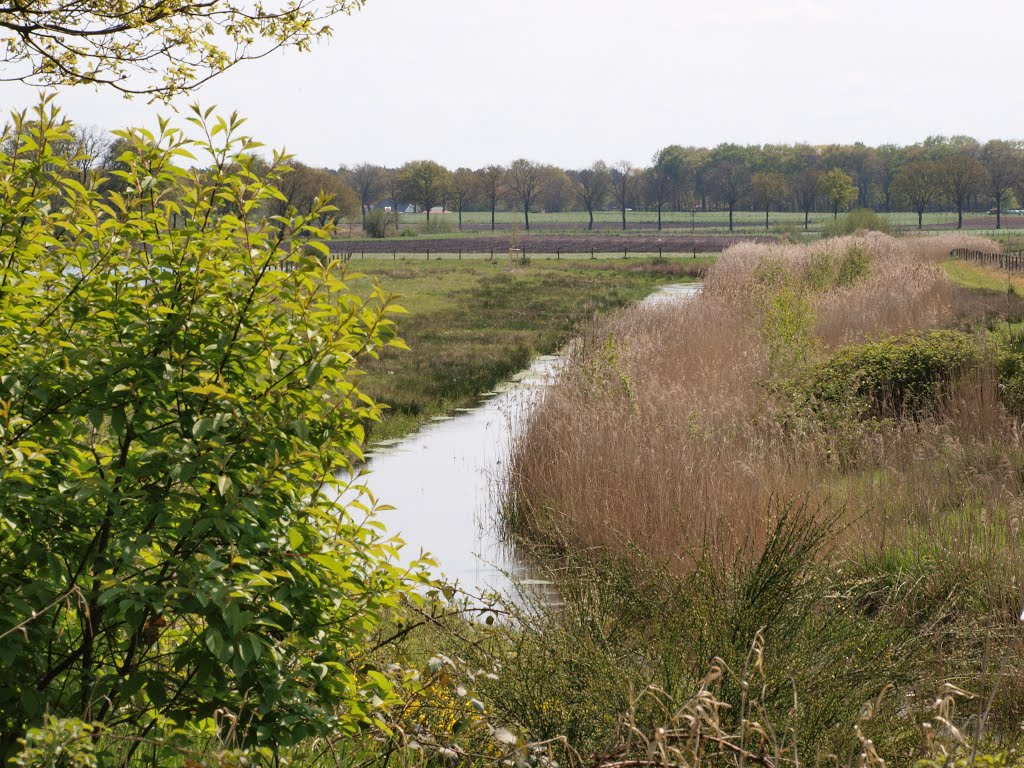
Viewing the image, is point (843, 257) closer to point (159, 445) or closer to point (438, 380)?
point (438, 380)

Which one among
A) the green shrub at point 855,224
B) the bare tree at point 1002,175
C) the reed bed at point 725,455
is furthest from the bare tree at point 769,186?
the reed bed at point 725,455

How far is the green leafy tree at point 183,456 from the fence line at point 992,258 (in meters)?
26.9

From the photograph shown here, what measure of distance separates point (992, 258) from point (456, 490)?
27.5 metres

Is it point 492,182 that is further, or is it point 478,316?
point 492,182

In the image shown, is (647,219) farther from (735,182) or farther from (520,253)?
(520,253)

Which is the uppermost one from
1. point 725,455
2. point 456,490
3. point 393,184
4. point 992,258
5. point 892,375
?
point 393,184

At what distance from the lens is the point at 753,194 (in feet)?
380

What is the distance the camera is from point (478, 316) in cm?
3006

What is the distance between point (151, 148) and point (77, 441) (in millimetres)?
1026

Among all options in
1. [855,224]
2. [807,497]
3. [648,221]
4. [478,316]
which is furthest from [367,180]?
[807,497]

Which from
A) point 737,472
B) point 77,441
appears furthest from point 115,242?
point 737,472

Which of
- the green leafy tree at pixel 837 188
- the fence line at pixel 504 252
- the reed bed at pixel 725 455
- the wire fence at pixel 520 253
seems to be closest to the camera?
the reed bed at pixel 725 455

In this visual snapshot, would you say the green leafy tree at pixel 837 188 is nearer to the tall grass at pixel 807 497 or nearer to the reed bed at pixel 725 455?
the tall grass at pixel 807 497

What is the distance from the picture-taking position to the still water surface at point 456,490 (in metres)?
9.25
